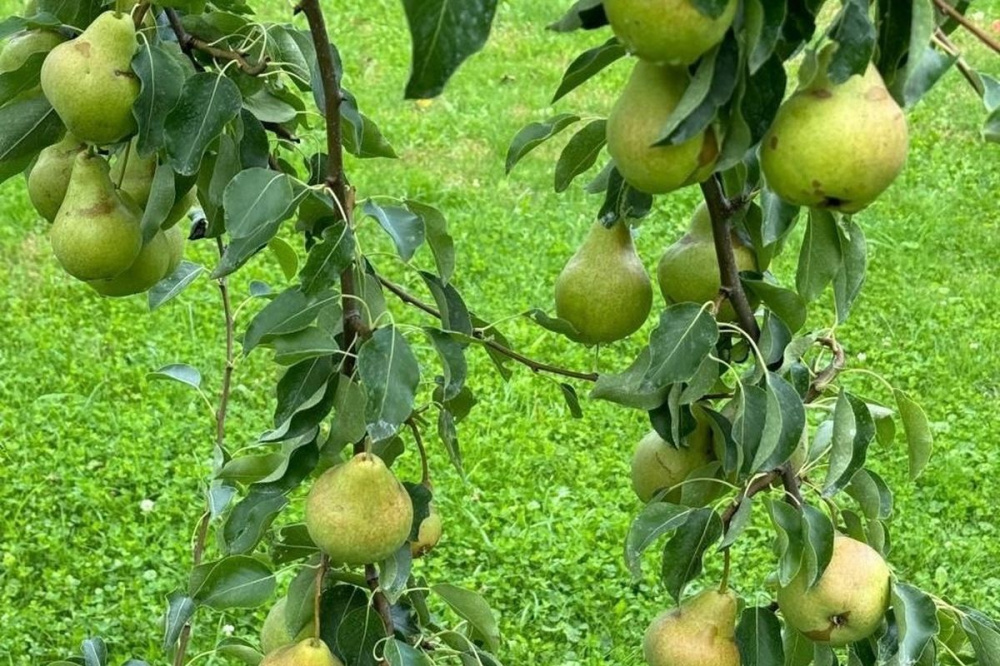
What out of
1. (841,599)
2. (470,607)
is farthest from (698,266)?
(470,607)

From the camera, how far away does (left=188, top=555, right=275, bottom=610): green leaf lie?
142 cm

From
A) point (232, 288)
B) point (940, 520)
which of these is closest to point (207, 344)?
point (232, 288)

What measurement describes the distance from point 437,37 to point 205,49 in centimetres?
61

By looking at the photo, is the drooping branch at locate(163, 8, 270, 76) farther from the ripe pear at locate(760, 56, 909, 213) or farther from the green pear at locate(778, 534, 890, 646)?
the green pear at locate(778, 534, 890, 646)

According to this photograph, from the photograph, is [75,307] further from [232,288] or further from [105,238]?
[105,238]

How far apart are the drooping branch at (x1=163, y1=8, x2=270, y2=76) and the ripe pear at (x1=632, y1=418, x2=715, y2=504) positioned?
0.55 meters

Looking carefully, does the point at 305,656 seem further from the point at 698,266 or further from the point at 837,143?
the point at 837,143

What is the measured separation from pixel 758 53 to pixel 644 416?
3152 millimetres

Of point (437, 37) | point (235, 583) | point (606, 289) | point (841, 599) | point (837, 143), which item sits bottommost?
point (235, 583)

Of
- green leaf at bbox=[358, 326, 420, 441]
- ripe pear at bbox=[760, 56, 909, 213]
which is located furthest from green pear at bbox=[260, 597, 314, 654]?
ripe pear at bbox=[760, 56, 909, 213]

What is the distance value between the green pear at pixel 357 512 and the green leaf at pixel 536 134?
0.35 metres

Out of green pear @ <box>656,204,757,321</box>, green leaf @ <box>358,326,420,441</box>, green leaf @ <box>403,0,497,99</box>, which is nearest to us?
green leaf @ <box>403,0,497,99</box>

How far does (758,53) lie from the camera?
878 millimetres

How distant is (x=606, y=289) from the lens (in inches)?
56.2
